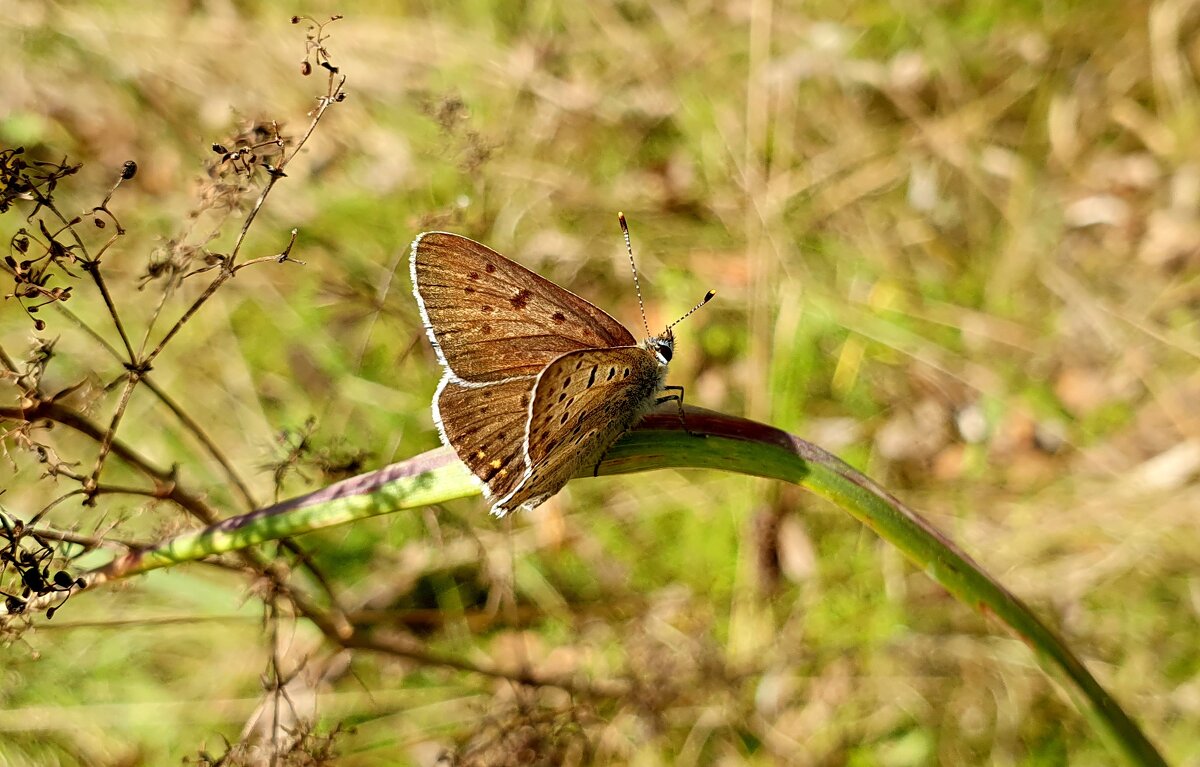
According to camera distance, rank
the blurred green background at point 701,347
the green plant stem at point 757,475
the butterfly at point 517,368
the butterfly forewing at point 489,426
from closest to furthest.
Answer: the green plant stem at point 757,475 < the butterfly forewing at point 489,426 < the butterfly at point 517,368 < the blurred green background at point 701,347

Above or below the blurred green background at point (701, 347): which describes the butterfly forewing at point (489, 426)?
below

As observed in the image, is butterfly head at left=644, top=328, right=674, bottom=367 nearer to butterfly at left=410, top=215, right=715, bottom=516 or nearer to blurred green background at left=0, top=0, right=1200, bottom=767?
butterfly at left=410, top=215, right=715, bottom=516

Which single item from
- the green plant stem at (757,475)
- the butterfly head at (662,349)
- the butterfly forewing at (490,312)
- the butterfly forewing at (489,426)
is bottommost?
the green plant stem at (757,475)

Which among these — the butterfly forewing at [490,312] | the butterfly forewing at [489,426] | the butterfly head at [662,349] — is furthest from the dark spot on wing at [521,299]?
the butterfly head at [662,349]

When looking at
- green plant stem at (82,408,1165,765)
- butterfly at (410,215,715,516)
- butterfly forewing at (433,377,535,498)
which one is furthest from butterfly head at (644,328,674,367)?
green plant stem at (82,408,1165,765)

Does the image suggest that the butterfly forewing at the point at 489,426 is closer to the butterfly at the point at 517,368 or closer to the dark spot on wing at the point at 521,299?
the butterfly at the point at 517,368

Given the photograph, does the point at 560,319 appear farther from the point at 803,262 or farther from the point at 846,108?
the point at 846,108

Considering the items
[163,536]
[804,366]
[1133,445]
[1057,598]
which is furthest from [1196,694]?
[163,536]
